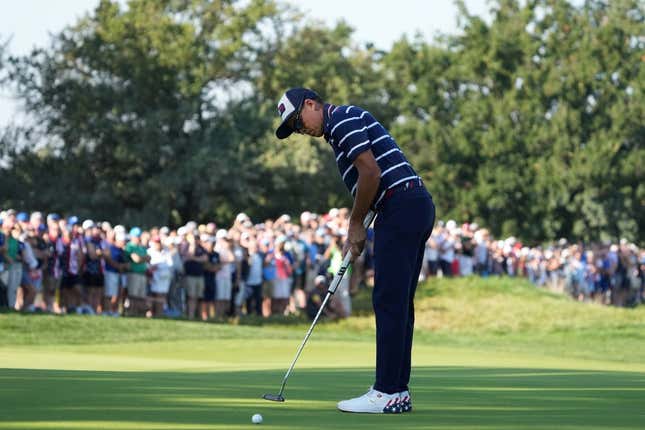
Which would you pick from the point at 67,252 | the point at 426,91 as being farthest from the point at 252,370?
the point at 426,91

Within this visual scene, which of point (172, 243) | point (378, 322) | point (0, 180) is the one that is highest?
point (0, 180)

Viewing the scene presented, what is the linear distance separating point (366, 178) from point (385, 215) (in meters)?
0.33

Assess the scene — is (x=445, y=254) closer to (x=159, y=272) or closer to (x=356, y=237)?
(x=159, y=272)

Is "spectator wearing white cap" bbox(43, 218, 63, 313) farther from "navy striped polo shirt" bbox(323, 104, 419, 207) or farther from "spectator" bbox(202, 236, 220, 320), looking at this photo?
"navy striped polo shirt" bbox(323, 104, 419, 207)

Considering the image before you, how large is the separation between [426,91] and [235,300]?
47.4m

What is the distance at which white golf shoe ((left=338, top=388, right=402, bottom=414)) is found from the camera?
7.71 meters

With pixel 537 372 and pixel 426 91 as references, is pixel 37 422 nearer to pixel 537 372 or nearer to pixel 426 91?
pixel 537 372

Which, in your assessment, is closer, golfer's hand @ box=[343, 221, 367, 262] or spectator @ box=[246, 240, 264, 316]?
golfer's hand @ box=[343, 221, 367, 262]

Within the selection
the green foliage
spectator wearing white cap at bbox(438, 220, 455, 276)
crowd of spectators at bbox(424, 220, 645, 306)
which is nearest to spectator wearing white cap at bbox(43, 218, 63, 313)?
spectator wearing white cap at bbox(438, 220, 455, 276)

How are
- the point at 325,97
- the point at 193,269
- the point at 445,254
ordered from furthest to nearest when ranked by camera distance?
the point at 325,97
the point at 445,254
the point at 193,269

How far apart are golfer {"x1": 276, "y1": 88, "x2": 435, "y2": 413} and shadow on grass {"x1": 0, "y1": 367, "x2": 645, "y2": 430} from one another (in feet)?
1.05

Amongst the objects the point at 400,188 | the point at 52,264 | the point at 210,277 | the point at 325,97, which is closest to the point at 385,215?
the point at 400,188

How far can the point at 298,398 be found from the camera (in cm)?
838

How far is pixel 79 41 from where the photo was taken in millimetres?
53656
